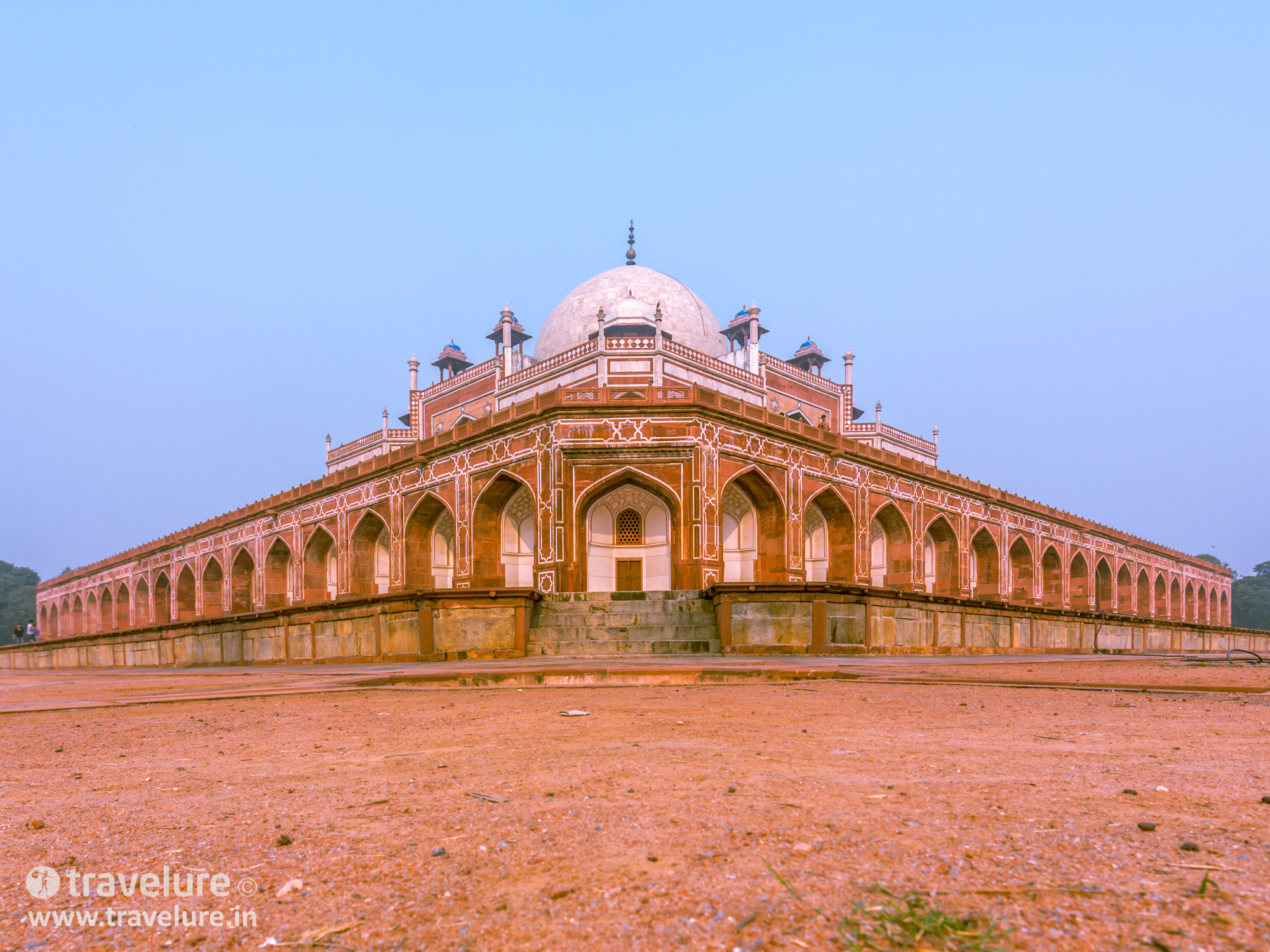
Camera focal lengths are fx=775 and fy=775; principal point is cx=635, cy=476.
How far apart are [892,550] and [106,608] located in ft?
119

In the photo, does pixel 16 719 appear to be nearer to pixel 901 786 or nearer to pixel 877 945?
Result: pixel 901 786

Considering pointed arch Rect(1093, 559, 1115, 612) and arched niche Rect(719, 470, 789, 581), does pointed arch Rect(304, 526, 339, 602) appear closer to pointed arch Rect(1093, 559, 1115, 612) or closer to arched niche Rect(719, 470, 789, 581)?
arched niche Rect(719, 470, 789, 581)


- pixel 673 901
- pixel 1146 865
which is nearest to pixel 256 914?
pixel 673 901

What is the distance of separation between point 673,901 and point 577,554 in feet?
57.6

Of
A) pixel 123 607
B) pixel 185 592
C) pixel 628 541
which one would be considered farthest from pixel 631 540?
pixel 123 607

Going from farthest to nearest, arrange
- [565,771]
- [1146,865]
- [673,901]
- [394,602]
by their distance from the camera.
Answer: [394,602] < [565,771] < [1146,865] < [673,901]

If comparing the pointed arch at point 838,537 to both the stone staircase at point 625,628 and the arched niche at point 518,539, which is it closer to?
the arched niche at point 518,539

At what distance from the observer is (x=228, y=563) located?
2964 cm

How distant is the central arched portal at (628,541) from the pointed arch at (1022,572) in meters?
15.0

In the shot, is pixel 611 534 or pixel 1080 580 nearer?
pixel 611 534

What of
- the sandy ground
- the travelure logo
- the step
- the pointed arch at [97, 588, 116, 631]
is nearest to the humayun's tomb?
the step

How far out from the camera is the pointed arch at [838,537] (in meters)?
22.2

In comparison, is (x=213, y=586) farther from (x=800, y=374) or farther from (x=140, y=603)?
(x=800, y=374)

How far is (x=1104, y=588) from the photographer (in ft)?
110
